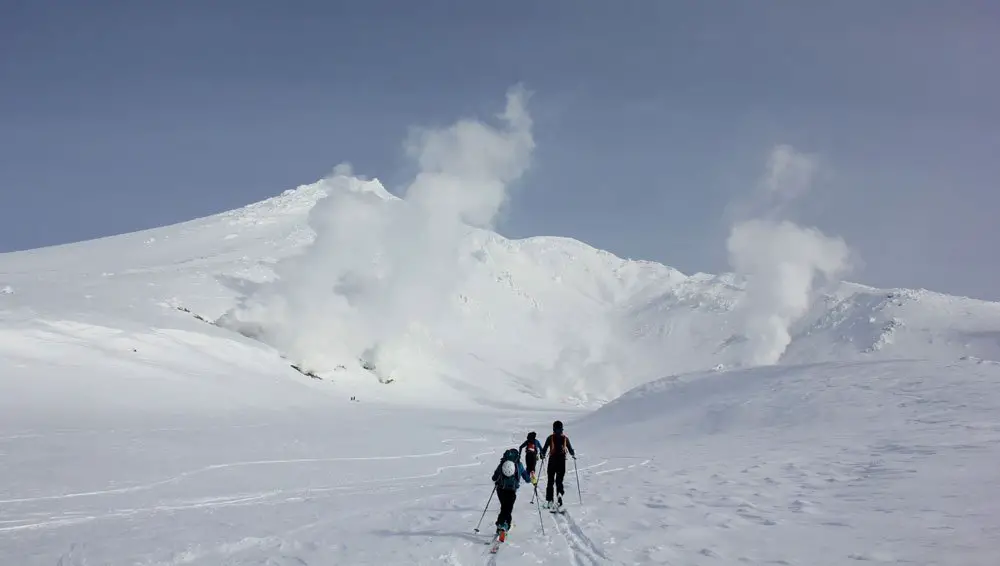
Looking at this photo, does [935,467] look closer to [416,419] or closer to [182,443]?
[182,443]

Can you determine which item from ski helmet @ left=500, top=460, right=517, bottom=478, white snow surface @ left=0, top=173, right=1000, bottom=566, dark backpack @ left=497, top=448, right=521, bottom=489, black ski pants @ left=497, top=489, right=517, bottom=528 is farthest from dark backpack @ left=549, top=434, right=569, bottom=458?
black ski pants @ left=497, top=489, right=517, bottom=528

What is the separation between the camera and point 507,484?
500 inches

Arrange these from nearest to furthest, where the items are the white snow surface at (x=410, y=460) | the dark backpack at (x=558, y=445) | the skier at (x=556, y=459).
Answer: the white snow surface at (x=410, y=460)
the skier at (x=556, y=459)
the dark backpack at (x=558, y=445)

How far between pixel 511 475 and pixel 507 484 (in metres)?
0.20

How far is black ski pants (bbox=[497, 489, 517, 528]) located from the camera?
40.3 ft

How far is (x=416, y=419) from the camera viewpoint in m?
55.8

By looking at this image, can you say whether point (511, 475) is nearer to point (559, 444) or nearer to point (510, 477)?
point (510, 477)

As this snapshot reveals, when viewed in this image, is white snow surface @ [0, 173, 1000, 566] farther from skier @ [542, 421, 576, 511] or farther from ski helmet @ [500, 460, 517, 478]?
ski helmet @ [500, 460, 517, 478]

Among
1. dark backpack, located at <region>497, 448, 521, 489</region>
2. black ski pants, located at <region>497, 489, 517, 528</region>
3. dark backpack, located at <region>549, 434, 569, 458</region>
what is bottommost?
black ski pants, located at <region>497, 489, 517, 528</region>

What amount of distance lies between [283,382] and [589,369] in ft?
427

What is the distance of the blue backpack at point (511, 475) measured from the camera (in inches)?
501

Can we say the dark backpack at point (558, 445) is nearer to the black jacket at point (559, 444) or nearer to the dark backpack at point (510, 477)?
the black jacket at point (559, 444)

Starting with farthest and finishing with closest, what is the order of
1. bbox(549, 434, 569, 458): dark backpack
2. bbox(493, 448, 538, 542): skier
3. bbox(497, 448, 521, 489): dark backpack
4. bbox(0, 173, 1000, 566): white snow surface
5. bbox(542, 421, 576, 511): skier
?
bbox(549, 434, 569, 458): dark backpack < bbox(542, 421, 576, 511): skier < bbox(497, 448, 521, 489): dark backpack < bbox(493, 448, 538, 542): skier < bbox(0, 173, 1000, 566): white snow surface

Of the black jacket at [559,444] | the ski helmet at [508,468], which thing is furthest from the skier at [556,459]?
the ski helmet at [508,468]
